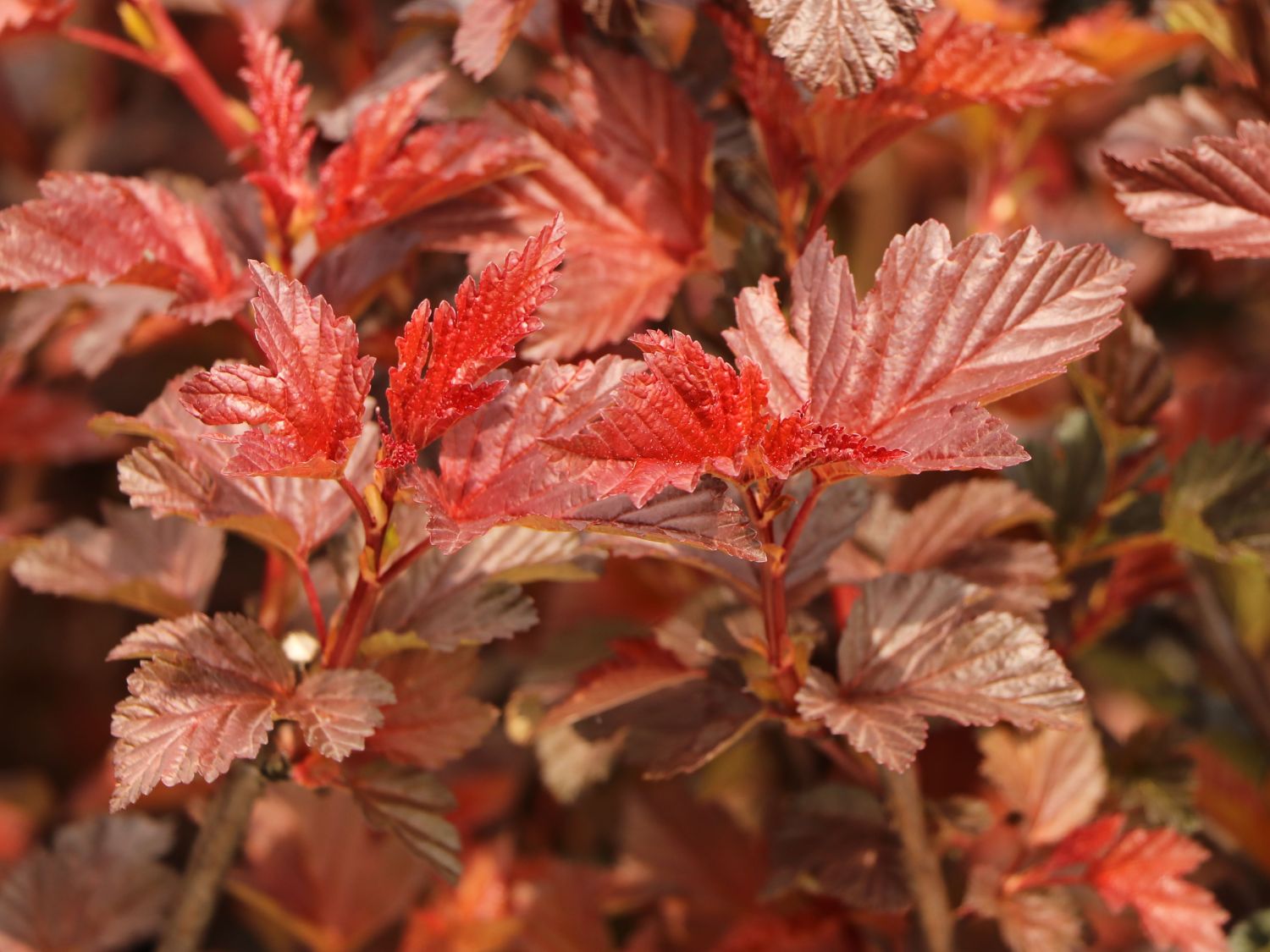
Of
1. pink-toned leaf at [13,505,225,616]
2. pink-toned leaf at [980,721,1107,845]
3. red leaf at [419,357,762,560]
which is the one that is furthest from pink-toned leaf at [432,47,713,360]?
pink-toned leaf at [980,721,1107,845]

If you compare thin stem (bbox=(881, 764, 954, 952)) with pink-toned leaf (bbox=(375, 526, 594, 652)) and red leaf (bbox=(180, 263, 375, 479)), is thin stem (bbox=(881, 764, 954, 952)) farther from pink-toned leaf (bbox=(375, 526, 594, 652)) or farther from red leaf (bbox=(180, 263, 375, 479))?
red leaf (bbox=(180, 263, 375, 479))

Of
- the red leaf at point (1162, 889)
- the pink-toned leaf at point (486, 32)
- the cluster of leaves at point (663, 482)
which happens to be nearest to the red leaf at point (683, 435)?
the cluster of leaves at point (663, 482)

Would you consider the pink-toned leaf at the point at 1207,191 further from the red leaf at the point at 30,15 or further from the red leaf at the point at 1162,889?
the red leaf at the point at 30,15

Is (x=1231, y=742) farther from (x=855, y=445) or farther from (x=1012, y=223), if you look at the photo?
(x=855, y=445)

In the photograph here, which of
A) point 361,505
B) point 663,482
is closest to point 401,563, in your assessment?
point 361,505

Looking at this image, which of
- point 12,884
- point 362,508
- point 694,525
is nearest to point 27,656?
point 12,884

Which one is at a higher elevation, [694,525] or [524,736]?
[694,525]
